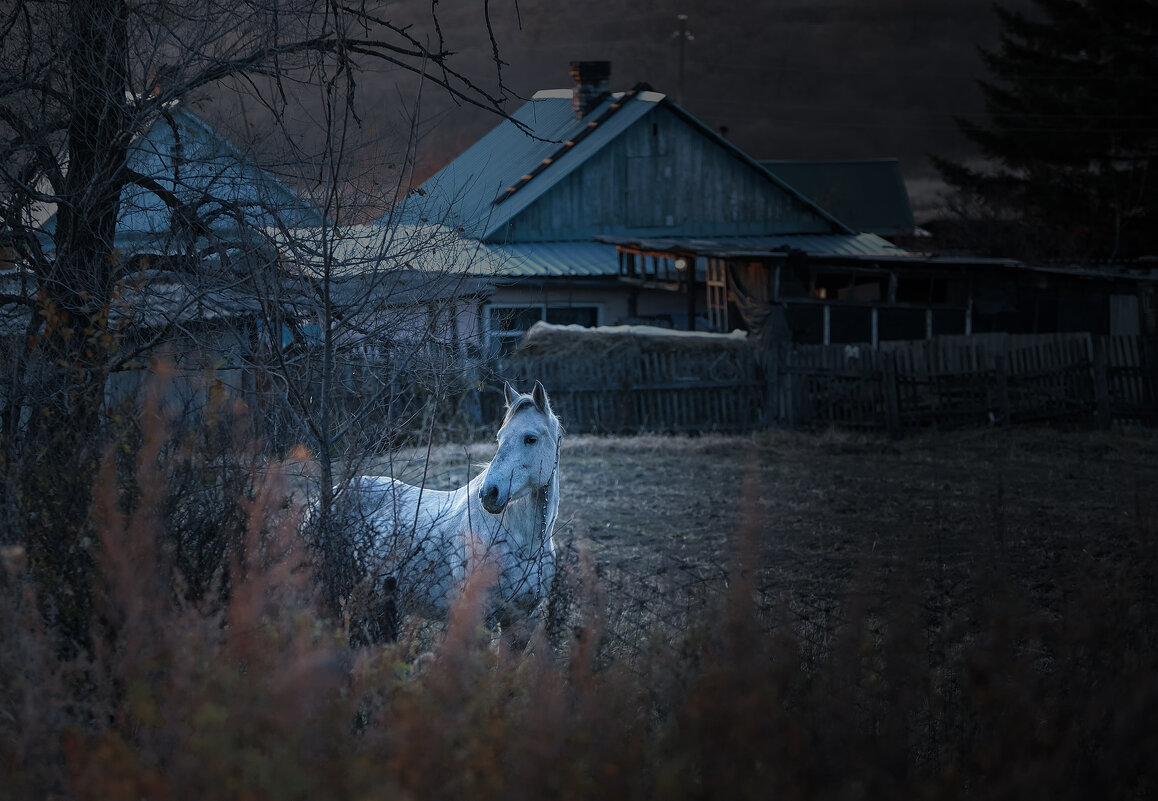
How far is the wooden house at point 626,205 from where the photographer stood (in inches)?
1034

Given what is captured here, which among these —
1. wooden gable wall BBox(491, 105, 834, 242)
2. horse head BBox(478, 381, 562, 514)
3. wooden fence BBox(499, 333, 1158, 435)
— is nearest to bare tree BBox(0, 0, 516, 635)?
horse head BBox(478, 381, 562, 514)

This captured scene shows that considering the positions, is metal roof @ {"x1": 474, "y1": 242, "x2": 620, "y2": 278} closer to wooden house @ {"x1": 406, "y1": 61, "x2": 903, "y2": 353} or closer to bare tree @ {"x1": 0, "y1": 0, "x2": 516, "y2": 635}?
wooden house @ {"x1": 406, "y1": 61, "x2": 903, "y2": 353}

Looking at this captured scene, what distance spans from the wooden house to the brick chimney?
34 mm

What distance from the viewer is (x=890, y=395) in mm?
17562

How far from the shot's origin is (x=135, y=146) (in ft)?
23.0

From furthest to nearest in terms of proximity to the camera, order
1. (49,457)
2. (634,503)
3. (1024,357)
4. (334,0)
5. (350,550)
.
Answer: (1024,357)
(634,503)
(334,0)
(350,550)
(49,457)

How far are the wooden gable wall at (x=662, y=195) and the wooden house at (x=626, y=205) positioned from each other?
0.03m

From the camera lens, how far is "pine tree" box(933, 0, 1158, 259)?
123 ft

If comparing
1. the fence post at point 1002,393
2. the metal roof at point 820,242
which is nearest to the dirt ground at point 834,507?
the fence post at point 1002,393

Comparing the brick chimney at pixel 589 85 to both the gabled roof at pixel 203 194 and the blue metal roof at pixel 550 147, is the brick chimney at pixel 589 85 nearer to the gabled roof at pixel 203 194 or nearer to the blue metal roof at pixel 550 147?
the blue metal roof at pixel 550 147

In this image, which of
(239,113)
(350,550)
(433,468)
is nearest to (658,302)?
(433,468)

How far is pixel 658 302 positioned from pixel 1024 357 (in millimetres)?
11002

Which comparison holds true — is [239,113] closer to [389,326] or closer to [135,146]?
[135,146]

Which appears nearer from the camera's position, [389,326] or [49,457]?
[49,457]
